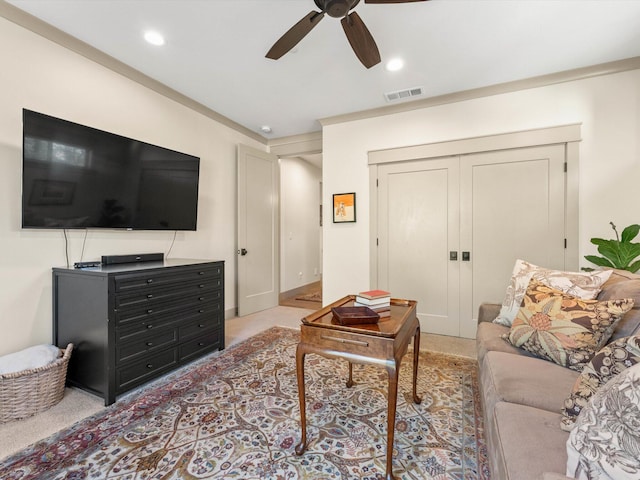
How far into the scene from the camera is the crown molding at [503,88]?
2.69 m

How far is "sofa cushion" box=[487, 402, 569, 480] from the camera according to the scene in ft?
2.79

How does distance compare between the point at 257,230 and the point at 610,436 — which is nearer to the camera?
the point at 610,436

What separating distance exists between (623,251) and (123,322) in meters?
3.96

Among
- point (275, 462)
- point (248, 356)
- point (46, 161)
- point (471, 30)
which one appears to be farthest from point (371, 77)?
point (275, 462)

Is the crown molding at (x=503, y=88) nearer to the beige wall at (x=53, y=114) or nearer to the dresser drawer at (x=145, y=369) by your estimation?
the beige wall at (x=53, y=114)

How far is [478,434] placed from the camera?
1642 mm

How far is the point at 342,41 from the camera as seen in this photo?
2.38 meters

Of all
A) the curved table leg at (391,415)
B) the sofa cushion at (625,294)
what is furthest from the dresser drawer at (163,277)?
the sofa cushion at (625,294)

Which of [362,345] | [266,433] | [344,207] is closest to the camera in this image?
[362,345]

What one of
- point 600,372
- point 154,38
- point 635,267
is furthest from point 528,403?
point 154,38

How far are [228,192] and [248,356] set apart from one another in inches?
89.8

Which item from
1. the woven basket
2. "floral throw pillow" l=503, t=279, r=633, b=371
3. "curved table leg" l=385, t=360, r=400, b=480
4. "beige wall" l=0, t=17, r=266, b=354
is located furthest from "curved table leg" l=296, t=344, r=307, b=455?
"beige wall" l=0, t=17, r=266, b=354

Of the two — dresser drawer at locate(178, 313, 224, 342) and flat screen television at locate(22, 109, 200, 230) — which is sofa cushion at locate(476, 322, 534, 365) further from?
flat screen television at locate(22, 109, 200, 230)

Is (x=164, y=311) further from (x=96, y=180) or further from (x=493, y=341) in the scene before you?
(x=493, y=341)
